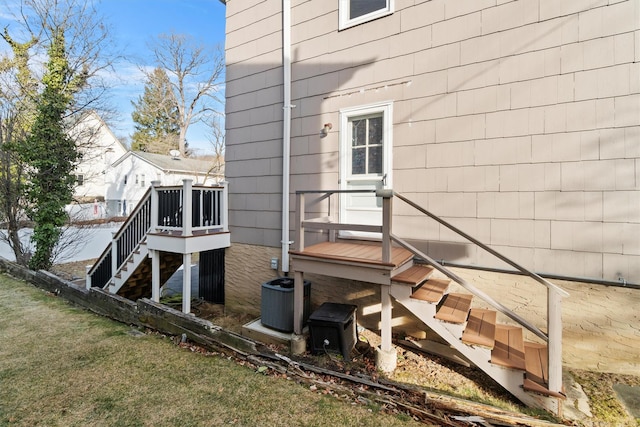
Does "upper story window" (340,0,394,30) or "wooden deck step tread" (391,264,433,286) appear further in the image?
"upper story window" (340,0,394,30)

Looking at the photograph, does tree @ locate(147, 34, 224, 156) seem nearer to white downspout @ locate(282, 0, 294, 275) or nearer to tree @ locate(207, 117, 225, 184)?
tree @ locate(207, 117, 225, 184)

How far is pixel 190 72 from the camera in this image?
71.7 ft

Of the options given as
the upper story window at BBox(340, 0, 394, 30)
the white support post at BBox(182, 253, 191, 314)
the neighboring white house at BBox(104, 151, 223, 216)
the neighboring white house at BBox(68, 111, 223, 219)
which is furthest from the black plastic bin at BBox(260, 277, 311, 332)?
the neighboring white house at BBox(104, 151, 223, 216)

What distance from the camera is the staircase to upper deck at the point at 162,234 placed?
16.7 feet

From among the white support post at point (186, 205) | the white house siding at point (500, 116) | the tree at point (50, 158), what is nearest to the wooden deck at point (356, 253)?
the white house siding at point (500, 116)

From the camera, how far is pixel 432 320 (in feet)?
10.7

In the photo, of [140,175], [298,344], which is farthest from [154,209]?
[140,175]

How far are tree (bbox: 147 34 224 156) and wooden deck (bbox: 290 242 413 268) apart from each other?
18776 millimetres

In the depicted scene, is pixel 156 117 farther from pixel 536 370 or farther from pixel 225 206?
pixel 536 370

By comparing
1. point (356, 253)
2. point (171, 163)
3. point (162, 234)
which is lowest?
point (356, 253)

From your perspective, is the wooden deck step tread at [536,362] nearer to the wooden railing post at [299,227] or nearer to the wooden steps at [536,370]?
the wooden steps at [536,370]

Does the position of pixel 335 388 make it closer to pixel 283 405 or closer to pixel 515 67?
pixel 283 405

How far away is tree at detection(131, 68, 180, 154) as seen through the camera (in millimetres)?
22656

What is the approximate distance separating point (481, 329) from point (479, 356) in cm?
39
